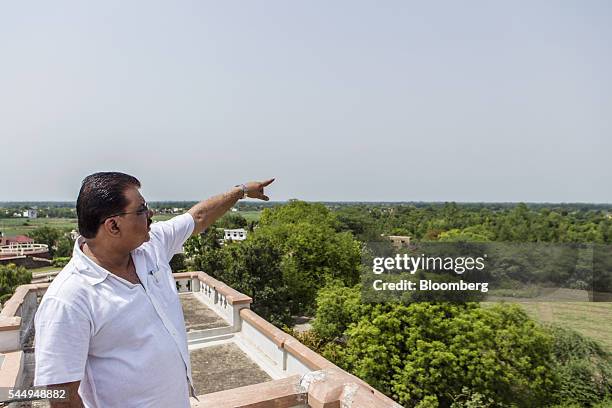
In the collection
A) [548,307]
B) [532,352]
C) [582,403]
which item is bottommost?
[548,307]

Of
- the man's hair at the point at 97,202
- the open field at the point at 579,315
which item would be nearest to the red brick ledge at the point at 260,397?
the man's hair at the point at 97,202

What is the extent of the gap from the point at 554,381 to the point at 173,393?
15322mm

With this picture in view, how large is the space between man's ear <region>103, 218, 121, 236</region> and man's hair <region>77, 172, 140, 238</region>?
0.02m

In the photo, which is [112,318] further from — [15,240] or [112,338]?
[15,240]

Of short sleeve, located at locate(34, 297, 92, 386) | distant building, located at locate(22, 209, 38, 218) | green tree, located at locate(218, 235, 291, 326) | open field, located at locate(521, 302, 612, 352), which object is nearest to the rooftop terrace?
short sleeve, located at locate(34, 297, 92, 386)

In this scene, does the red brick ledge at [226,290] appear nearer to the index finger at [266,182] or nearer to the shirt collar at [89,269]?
the index finger at [266,182]

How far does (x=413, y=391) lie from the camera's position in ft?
38.2

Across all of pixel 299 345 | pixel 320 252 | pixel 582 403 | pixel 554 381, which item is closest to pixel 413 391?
pixel 554 381

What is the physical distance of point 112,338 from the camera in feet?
4.29

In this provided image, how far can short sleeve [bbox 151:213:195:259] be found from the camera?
6.38 feet

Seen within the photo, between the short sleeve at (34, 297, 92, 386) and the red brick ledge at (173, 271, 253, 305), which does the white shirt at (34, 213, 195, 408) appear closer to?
the short sleeve at (34, 297, 92, 386)

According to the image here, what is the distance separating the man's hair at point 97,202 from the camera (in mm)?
1388

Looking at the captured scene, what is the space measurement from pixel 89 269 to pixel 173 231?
2.29ft

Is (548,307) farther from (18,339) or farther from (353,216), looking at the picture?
(18,339)
